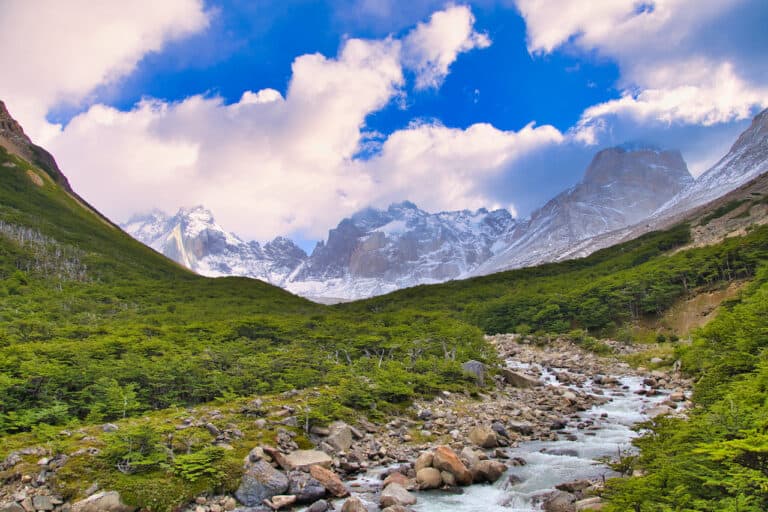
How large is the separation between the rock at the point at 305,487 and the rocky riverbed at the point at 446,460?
4 centimetres

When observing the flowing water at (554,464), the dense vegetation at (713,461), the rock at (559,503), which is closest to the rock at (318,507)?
the flowing water at (554,464)

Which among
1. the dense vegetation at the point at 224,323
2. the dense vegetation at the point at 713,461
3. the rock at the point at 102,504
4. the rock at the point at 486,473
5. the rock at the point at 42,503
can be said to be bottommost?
the rock at the point at 486,473

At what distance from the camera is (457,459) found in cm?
1695

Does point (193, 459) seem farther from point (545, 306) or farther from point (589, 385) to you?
point (545, 306)

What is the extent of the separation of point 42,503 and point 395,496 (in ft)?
35.4

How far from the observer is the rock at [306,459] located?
54.5ft

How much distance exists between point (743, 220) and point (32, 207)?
18935 cm

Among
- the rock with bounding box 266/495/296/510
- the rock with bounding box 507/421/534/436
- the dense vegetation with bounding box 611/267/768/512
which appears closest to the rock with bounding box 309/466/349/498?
the rock with bounding box 266/495/296/510

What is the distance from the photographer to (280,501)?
47.4ft

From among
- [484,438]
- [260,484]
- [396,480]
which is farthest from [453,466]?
[260,484]

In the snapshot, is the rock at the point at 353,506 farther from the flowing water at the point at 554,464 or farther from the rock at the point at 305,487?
the flowing water at the point at 554,464

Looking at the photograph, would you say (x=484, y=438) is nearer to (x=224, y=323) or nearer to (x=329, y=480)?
(x=329, y=480)

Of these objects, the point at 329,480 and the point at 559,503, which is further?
the point at 329,480

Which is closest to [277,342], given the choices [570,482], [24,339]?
[24,339]
